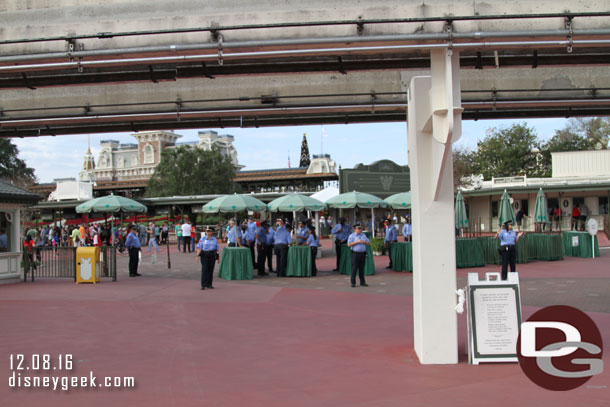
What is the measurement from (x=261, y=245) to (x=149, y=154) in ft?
292

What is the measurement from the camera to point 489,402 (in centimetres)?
587

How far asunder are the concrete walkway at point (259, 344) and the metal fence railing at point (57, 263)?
1849 millimetres

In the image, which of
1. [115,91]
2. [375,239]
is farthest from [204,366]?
[375,239]

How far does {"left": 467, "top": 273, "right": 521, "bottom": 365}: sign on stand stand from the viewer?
7.38 m

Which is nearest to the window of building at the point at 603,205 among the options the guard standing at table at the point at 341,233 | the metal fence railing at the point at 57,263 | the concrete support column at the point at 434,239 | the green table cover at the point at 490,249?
the green table cover at the point at 490,249

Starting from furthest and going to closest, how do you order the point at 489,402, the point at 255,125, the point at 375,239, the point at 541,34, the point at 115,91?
the point at 375,239 < the point at 255,125 < the point at 115,91 < the point at 541,34 < the point at 489,402

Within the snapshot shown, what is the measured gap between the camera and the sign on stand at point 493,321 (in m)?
7.38

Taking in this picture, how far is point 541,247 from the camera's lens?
22.6 meters

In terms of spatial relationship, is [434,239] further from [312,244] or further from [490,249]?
[490,249]

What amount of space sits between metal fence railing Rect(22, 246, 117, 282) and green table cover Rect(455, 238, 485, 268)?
37.3 feet

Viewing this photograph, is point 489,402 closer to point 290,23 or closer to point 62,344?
point 290,23

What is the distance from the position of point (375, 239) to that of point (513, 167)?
31.8 meters

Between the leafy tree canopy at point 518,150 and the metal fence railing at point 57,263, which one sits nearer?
the metal fence railing at point 57,263

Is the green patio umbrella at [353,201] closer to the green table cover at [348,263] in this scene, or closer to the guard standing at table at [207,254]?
the green table cover at [348,263]
